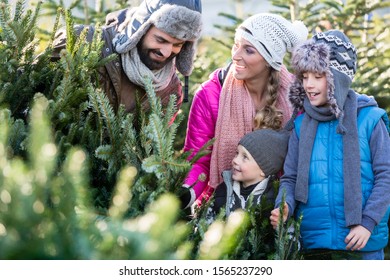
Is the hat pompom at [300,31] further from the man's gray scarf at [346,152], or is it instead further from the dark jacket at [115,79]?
the dark jacket at [115,79]

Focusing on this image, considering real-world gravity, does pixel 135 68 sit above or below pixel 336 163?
above

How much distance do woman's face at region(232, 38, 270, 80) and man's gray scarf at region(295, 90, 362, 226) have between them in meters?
0.52

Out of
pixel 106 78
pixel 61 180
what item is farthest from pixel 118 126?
pixel 61 180

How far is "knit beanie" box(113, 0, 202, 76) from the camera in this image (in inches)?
158

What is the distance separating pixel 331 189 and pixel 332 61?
755mm

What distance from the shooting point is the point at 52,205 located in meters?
1.54

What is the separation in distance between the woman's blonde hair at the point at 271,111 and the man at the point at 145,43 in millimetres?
608

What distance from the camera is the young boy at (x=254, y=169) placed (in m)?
3.96

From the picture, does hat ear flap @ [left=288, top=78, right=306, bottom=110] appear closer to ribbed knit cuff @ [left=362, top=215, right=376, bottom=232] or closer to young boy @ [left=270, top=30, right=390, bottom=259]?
young boy @ [left=270, top=30, right=390, bottom=259]

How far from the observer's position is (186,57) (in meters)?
4.52

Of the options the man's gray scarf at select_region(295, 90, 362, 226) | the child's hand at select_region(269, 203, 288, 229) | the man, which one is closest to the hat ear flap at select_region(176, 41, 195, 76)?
the man

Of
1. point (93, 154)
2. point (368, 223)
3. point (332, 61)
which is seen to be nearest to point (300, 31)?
point (332, 61)

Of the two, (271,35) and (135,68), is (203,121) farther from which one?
(271,35)

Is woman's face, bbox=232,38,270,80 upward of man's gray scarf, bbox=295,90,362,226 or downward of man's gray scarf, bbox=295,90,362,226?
upward
